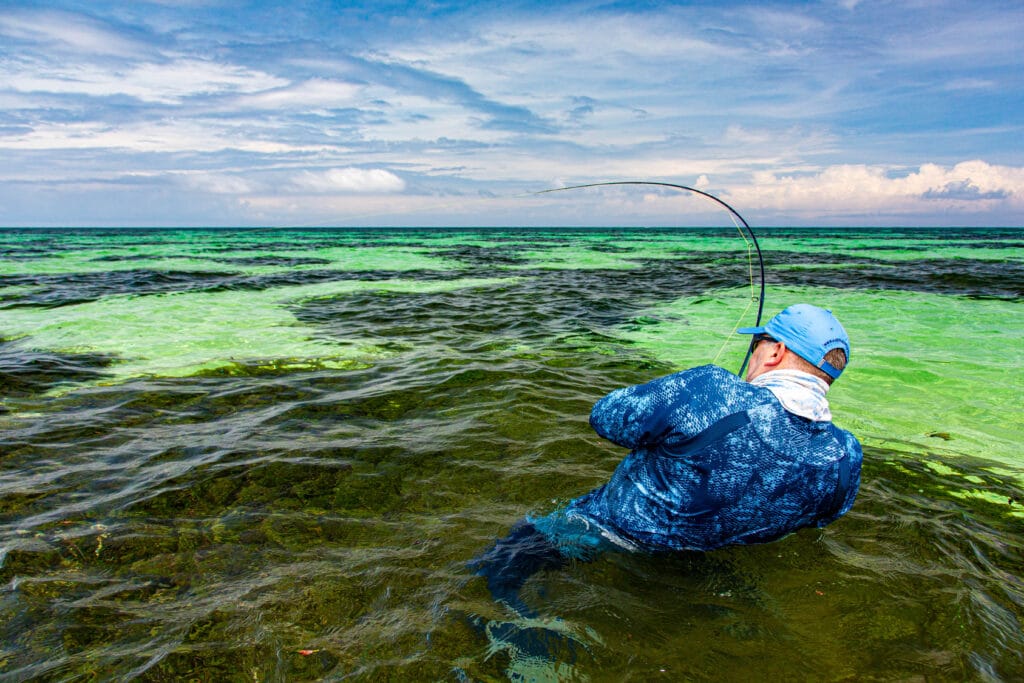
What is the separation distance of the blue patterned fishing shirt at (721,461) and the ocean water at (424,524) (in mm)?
524

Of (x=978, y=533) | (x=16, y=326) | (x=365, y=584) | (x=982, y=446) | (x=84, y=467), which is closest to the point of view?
(x=365, y=584)

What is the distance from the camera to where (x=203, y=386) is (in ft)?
20.8

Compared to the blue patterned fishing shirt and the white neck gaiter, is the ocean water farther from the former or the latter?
the white neck gaiter

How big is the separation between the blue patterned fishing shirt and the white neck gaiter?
4cm

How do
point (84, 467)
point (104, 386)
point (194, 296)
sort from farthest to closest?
point (194, 296)
point (104, 386)
point (84, 467)

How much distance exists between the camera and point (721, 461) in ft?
7.64

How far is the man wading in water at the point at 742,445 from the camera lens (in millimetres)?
2301

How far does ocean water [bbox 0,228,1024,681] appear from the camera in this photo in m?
2.54

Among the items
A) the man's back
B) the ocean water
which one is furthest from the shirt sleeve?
the ocean water

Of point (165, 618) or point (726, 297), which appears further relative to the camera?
point (726, 297)

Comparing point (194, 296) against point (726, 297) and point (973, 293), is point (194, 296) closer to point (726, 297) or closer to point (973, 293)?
point (726, 297)

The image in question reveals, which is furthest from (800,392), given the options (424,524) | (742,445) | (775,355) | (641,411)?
(424,524)

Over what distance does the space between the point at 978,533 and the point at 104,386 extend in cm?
824

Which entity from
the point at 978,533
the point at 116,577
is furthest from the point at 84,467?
the point at 978,533
